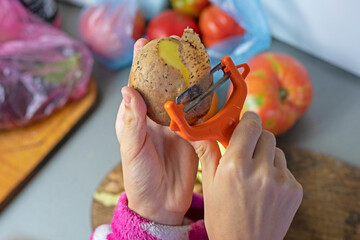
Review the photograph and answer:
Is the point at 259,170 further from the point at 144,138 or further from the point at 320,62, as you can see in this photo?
the point at 320,62

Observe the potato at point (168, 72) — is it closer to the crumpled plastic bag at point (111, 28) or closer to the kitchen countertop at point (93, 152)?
the kitchen countertop at point (93, 152)

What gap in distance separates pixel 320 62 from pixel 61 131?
81cm

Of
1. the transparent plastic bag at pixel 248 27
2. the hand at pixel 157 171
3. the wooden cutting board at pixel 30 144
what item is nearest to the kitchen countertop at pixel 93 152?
the wooden cutting board at pixel 30 144

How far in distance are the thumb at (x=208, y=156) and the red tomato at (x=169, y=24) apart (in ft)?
2.18

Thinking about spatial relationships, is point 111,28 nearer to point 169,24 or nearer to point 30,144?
point 169,24

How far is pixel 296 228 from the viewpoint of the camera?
730 millimetres

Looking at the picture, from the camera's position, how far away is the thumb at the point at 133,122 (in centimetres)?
48

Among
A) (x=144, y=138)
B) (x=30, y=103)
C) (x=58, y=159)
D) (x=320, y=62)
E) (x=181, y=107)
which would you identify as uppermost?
(x=181, y=107)

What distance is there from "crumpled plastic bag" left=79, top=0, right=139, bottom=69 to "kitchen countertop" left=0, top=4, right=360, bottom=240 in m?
0.12

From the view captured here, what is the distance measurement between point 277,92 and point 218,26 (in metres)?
0.34

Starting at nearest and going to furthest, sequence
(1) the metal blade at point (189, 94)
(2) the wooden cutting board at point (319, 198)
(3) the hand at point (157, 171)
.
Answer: (1) the metal blade at point (189, 94) < (3) the hand at point (157, 171) < (2) the wooden cutting board at point (319, 198)

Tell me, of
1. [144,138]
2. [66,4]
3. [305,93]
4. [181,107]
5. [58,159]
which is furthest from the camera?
[66,4]

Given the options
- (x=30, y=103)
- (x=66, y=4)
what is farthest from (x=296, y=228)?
(x=66, y=4)

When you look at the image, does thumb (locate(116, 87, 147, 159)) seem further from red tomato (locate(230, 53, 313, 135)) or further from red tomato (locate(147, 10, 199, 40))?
red tomato (locate(147, 10, 199, 40))
